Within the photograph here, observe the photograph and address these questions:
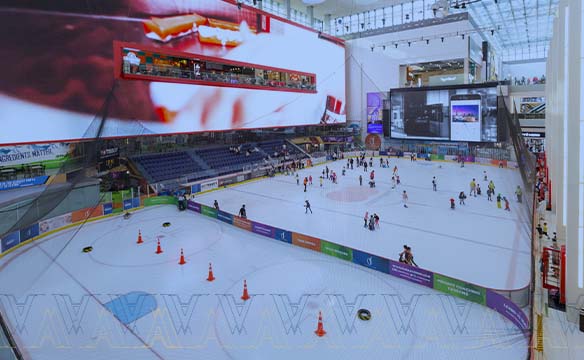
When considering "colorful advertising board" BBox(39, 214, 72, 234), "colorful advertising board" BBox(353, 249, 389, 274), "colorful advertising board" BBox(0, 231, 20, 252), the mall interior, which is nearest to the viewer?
the mall interior

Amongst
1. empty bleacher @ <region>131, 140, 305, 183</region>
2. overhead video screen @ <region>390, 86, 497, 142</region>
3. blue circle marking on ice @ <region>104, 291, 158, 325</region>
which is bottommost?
blue circle marking on ice @ <region>104, 291, 158, 325</region>

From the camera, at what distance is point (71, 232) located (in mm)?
19578

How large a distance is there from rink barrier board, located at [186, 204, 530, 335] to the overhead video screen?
108 ft

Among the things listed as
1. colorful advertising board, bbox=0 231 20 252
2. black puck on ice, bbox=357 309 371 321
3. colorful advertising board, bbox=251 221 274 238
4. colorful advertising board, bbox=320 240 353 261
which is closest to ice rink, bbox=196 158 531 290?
colorful advertising board, bbox=320 240 353 261

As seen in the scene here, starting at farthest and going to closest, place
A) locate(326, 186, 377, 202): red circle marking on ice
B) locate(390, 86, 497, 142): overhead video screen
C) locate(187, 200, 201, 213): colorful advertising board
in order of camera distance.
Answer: locate(390, 86, 497, 142): overhead video screen
locate(326, 186, 377, 202): red circle marking on ice
locate(187, 200, 201, 213): colorful advertising board

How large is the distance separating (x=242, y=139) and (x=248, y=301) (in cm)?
3178

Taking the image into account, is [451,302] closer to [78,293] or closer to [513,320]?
[513,320]

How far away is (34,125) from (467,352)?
2467 cm

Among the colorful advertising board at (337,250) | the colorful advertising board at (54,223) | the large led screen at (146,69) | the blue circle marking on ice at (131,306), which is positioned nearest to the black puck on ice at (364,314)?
the colorful advertising board at (337,250)

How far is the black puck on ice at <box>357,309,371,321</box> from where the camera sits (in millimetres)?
10289

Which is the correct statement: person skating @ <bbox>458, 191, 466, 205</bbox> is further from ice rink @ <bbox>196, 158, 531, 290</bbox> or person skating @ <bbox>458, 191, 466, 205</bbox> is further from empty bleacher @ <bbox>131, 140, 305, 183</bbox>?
empty bleacher @ <bbox>131, 140, 305, 183</bbox>

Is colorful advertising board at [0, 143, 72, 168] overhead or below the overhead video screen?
below

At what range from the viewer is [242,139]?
1645 inches

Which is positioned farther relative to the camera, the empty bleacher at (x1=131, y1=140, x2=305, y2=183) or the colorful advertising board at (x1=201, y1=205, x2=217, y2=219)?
the empty bleacher at (x1=131, y1=140, x2=305, y2=183)
